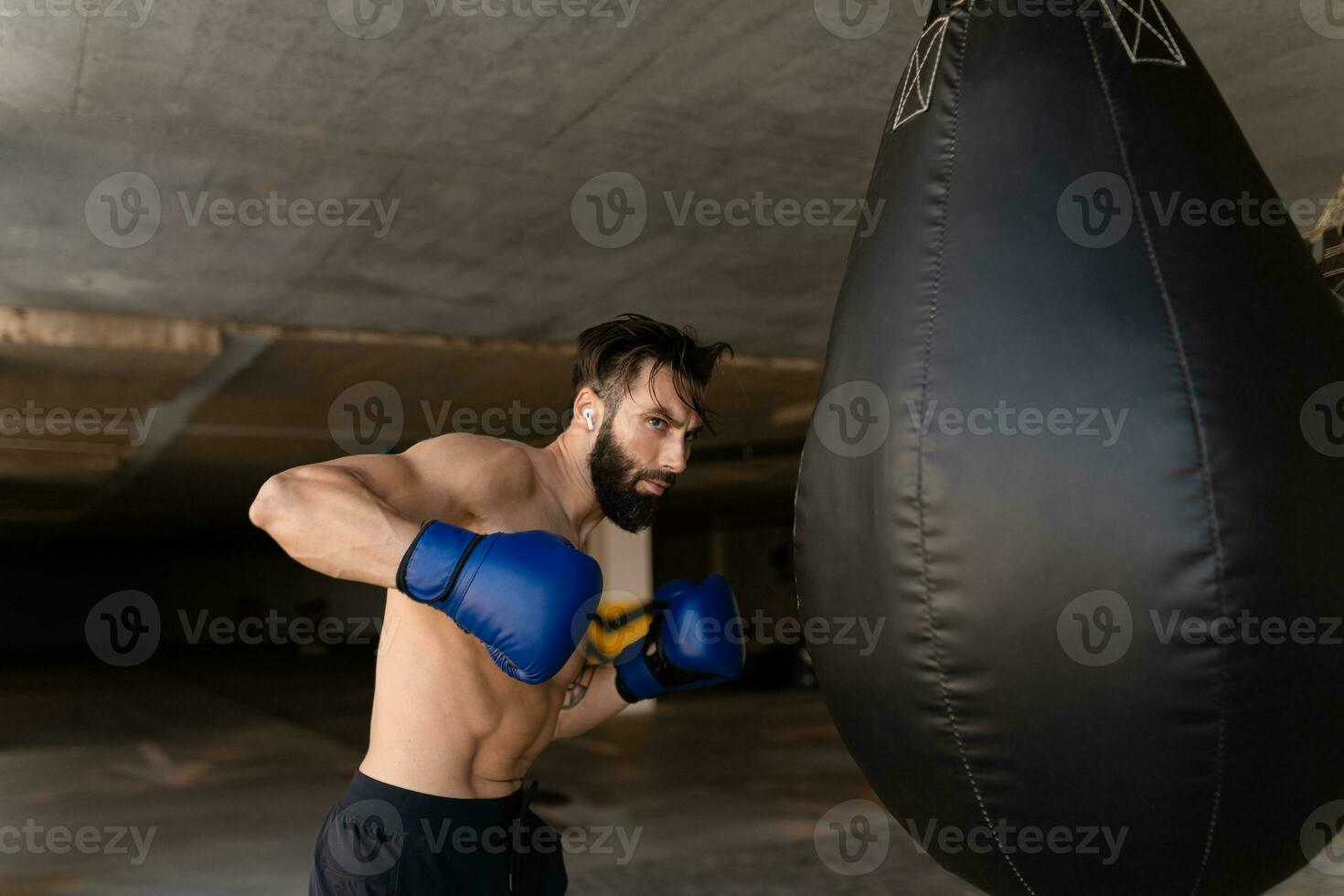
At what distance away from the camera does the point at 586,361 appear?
5.80 ft

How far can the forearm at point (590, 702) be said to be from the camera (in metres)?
2.12

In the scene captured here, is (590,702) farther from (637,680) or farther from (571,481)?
(571,481)

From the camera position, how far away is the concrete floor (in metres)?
4.11

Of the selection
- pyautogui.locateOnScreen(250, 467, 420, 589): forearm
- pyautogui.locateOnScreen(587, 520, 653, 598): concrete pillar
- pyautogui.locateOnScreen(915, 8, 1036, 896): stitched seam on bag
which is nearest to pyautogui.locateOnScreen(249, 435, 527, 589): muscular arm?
pyautogui.locateOnScreen(250, 467, 420, 589): forearm

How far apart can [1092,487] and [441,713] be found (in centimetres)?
100

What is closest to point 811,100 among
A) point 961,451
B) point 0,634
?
point 961,451

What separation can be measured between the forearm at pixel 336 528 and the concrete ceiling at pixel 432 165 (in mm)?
1870

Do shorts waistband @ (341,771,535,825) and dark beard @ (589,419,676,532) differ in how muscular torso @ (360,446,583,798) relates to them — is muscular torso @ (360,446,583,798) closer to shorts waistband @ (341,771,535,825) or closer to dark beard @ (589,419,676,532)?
shorts waistband @ (341,771,535,825)

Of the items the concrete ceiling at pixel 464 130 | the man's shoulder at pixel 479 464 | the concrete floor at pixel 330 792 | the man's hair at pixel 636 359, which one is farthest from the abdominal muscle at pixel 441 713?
the concrete floor at pixel 330 792

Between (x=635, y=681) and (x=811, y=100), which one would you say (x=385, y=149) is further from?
(x=635, y=681)

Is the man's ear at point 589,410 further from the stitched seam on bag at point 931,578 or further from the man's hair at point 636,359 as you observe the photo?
the stitched seam on bag at point 931,578

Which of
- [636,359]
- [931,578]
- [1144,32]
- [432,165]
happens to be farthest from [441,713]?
[432,165]

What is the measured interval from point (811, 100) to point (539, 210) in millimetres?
1349

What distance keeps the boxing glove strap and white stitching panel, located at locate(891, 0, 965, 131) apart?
0.73m
